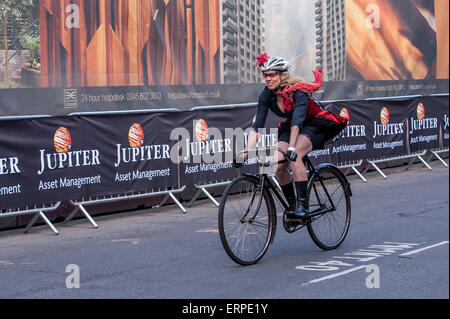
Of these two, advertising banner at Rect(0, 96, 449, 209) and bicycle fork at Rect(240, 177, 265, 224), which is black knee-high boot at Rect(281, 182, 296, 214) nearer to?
bicycle fork at Rect(240, 177, 265, 224)

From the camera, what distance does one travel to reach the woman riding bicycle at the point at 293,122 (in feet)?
23.8

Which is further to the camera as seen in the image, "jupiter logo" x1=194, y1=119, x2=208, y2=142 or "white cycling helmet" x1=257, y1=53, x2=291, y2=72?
"jupiter logo" x1=194, y1=119, x2=208, y2=142

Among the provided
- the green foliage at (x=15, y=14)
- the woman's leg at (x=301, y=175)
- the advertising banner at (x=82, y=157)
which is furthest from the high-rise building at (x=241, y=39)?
the woman's leg at (x=301, y=175)

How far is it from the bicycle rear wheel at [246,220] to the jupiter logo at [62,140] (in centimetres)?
355

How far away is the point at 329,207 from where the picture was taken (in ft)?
26.3

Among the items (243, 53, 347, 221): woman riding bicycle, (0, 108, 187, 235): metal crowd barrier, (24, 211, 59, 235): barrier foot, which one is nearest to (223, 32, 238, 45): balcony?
(0, 108, 187, 235): metal crowd barrier

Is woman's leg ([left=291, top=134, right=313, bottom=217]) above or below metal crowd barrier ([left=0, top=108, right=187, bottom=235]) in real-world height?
above

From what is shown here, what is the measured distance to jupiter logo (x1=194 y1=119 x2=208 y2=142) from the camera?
1154cm

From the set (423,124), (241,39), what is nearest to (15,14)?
(241,39)

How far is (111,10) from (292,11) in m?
4.77

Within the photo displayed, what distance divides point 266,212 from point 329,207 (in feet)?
3.07

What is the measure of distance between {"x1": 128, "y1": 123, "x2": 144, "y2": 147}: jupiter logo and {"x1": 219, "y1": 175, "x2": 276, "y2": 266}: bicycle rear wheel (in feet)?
12.6

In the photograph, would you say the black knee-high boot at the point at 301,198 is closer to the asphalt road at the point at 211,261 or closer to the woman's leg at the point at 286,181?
the woman's leg at the point at 286,181
